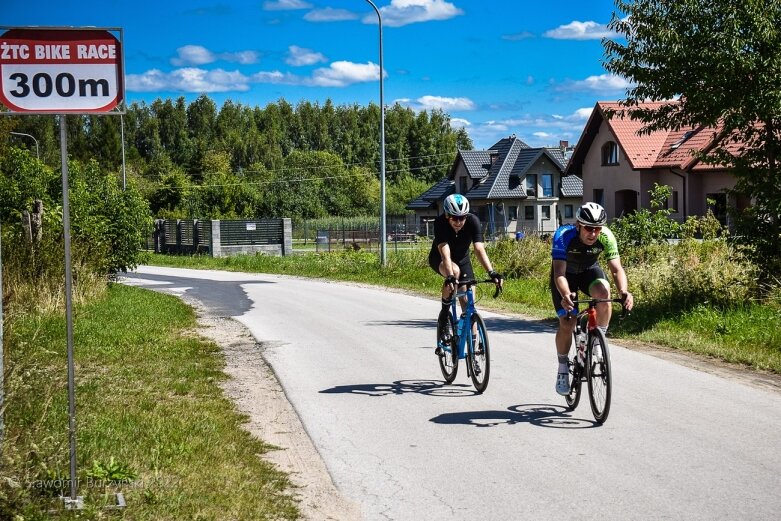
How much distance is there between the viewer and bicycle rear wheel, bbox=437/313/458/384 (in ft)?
31.0

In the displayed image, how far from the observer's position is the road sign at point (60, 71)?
17.2 ft

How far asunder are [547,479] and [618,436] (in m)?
1.33

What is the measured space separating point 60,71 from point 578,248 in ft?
14.3

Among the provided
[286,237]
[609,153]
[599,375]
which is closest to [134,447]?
[599,375]

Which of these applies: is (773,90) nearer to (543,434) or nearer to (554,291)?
(554,291)

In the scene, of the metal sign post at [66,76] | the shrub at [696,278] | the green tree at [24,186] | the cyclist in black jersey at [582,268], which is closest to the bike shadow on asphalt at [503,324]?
the shrub at [696,278]

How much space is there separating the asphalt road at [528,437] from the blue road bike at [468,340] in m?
0.22

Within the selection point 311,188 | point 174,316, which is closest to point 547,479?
point 174,316

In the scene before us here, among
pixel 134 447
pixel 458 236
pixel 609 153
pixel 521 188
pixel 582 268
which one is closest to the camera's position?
pixel 134 447

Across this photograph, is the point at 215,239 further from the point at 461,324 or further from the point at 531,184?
the point at 461,324

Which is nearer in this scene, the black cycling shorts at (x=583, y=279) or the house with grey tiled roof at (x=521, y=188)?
the black cycling shorts at (x=583, y=279)

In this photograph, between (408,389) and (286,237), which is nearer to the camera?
(408,389)

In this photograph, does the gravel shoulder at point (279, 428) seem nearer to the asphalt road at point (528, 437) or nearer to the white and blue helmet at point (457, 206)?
the asphalt road at point (528, 437)

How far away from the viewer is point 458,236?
933cm
